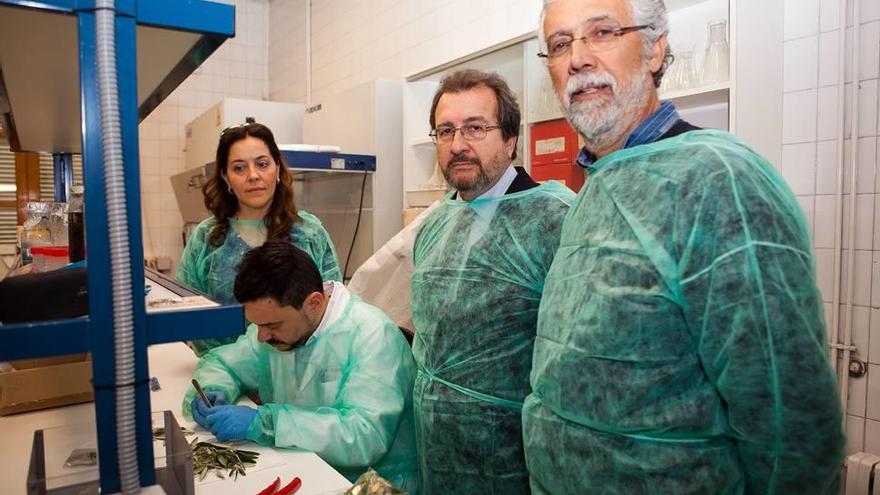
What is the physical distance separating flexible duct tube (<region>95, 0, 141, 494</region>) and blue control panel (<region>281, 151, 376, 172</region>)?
7.58ft

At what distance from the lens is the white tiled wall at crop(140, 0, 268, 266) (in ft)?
16.9

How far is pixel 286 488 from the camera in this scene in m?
1.15

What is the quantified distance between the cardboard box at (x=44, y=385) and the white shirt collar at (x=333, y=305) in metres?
0.60

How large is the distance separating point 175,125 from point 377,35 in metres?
2.17

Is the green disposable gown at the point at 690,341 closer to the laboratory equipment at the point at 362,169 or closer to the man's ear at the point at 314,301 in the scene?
the man's ear at the point at 314,301

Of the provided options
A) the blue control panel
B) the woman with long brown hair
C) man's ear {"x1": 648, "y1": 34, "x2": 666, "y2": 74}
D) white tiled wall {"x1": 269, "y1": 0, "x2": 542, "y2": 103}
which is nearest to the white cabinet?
white tiled wall {"x1": 269, "y1": 0, "x2": 542, "y2": 103}

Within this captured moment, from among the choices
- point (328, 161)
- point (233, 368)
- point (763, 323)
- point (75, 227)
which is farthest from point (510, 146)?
point (328, 161)

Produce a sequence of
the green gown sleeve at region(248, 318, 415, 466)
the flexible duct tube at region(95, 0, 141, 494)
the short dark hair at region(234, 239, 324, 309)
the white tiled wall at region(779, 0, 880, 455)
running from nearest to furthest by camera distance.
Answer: the flexible duct tube at region(95, 0, 141, 494)
the green gown sleeve at region(248, 318, 415, 466)
the short dark hair at region(234, 239, 324, 309)
the white tiled wall at region(779, 0, 880, 455)

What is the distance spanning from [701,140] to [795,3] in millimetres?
1345

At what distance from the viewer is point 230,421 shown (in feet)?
4.50

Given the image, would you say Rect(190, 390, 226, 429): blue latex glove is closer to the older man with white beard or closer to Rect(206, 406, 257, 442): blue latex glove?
Rect(206, 406, 257, 442): blue latex glove

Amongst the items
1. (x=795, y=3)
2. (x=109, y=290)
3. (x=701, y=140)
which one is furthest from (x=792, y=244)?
(x=795, y=3)

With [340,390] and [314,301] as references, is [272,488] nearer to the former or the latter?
[340,390]

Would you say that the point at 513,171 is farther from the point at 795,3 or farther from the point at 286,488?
the point at 795,3
